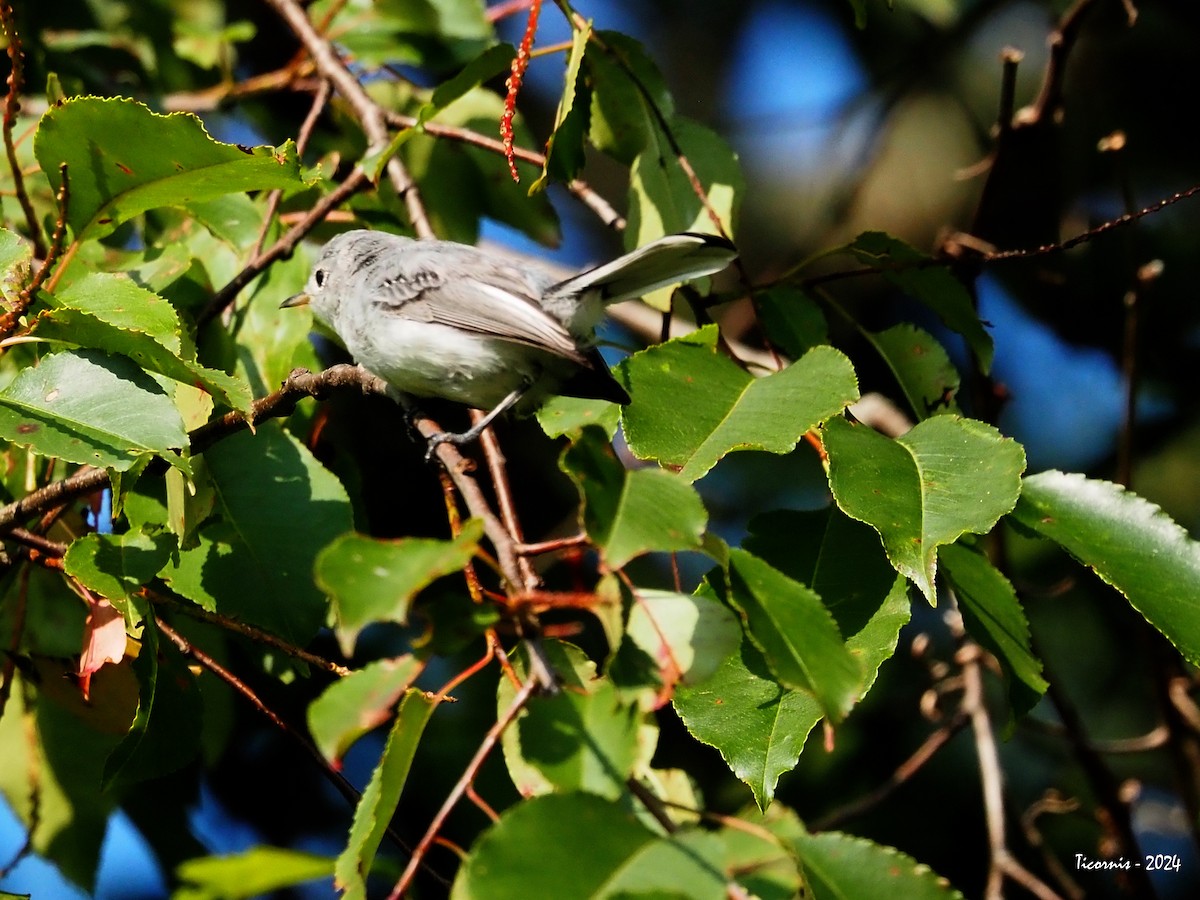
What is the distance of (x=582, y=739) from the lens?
1.03 m

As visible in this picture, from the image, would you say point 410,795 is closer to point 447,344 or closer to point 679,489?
point 447,344

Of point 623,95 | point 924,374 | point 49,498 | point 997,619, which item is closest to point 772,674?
point 997,619

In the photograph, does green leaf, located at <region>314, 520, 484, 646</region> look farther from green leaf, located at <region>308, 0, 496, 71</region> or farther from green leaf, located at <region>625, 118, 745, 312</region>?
green leaf, located at <region>308, 0, 496, 71</region>

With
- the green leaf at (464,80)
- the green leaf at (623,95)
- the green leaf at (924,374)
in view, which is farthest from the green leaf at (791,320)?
the green leaf at (464,80)

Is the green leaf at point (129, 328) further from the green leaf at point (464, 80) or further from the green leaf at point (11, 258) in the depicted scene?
the green leaf at point (464, 80)

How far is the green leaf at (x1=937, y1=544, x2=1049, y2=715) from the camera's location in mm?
1456

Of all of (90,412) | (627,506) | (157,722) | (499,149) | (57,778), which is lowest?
(57,778)

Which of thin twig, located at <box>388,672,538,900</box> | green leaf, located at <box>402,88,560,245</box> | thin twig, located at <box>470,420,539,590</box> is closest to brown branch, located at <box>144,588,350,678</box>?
thin twig, located at <box>470,420,539,590</box>

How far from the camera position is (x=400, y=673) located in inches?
40.0

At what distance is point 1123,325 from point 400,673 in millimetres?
4170

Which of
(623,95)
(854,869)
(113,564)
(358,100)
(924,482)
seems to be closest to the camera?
(854,869)

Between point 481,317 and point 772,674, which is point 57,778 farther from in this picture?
point 772,674

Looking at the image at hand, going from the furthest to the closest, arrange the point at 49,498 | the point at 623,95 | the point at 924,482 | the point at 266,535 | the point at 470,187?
the point at 470,187, the point at 623,95, the point at 266,535, the point at 49,498, the point at 924,482

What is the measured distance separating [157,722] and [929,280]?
1445 mm
